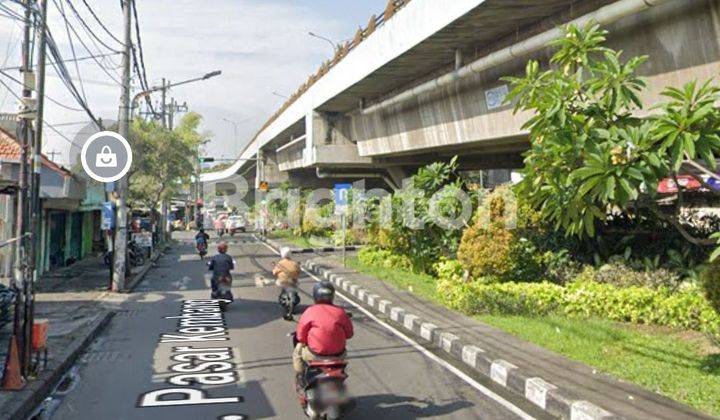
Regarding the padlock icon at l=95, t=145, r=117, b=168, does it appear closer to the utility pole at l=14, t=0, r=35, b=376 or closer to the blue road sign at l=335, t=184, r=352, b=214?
the utility pole at l=14, t=0, r=35, b=376

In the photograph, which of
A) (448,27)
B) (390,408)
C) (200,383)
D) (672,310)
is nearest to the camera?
(390,408)

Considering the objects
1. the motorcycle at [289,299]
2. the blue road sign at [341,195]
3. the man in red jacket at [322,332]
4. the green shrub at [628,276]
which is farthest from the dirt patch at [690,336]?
the blue road sign at [341,195]

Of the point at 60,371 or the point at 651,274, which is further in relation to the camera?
the point at 651,274

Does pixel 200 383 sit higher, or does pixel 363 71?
pixel 363 71

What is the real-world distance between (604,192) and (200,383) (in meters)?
4.66

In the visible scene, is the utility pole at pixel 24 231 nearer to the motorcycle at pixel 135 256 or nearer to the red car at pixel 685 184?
the red car at pixel 685 184

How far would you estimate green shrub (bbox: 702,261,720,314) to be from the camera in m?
8.35

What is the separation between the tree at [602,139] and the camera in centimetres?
542

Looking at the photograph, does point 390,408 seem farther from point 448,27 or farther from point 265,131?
point 265,131

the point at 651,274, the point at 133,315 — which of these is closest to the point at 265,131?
the point at 133,315

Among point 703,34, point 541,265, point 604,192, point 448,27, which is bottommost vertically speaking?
point 541,265

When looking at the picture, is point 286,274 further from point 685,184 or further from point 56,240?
point 56,240

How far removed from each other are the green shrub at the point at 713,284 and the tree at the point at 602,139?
2.58 meters

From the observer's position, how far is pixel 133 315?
12.8 metres
